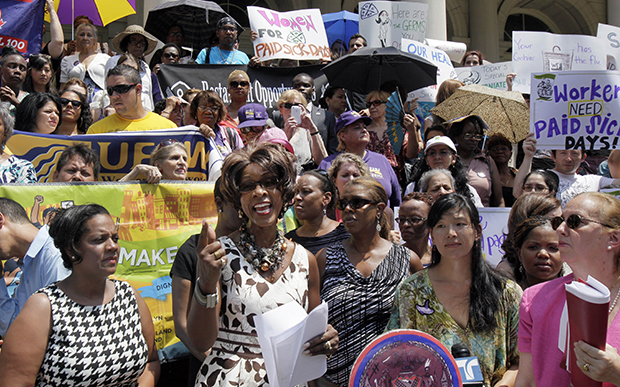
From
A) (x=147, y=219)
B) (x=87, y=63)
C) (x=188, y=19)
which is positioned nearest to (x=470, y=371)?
(x=147, y=219)

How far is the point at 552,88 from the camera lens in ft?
19.6

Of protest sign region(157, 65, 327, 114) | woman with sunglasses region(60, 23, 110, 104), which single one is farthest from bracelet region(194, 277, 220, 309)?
protest sign region(157, 65, 327, 114)

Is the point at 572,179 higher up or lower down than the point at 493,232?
higher up

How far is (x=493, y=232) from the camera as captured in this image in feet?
17.3

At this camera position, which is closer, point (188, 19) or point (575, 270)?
point (575, 270)

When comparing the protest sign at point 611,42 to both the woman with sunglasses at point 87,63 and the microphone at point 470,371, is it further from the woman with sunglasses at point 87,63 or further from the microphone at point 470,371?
the microphone at point 470,371

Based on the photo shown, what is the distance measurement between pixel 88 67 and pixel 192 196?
4.18 metres

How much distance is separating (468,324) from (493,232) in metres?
2.49

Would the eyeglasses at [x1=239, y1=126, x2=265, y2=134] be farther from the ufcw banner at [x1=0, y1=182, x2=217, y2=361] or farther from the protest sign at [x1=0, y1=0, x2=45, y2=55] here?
the protest sign at [x1=0, y1=0, x2=45, y2=55]

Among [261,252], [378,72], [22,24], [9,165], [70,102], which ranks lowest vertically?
[261,252]

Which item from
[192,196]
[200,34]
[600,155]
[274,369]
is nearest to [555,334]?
[274,369]

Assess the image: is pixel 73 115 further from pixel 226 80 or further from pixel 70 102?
pixel 226 80

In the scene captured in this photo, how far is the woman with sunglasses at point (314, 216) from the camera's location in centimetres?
413

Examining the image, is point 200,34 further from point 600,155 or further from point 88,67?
point 600,155
